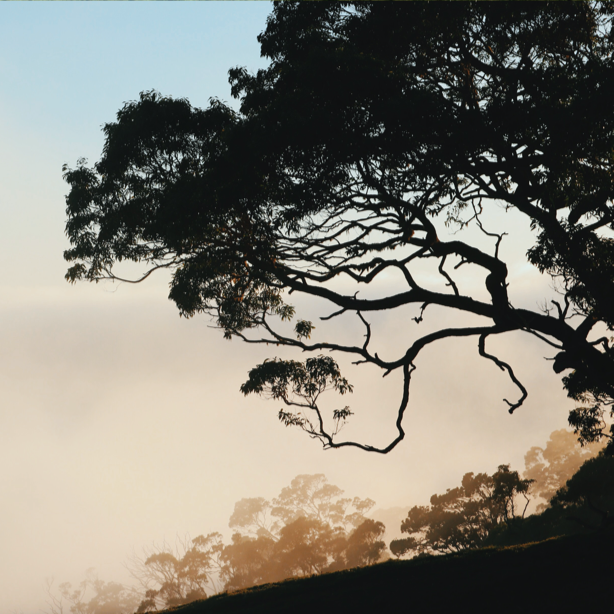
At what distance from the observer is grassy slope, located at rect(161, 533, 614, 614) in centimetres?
631

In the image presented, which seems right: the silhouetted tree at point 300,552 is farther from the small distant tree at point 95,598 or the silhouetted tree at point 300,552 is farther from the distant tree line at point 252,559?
the small distant tree at point 95,598

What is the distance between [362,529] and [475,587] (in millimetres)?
38886

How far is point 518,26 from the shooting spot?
30.8 ft

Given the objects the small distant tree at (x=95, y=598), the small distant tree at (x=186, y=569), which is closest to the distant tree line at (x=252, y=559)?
the small distant tree at (x=186, y=569)

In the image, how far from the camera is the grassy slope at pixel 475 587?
6.31m

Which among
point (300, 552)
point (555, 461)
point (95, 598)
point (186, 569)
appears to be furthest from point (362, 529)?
point (95, 598)

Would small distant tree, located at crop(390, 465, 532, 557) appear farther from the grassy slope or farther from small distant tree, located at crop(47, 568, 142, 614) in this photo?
small distant tree, located at crop(47, 568, 142, 614)

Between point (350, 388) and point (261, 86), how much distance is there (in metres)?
7.08

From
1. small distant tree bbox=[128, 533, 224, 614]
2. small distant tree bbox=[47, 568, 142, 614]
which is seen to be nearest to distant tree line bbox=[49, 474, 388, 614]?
small distant tree bbox=[128, 533, 224, 614]

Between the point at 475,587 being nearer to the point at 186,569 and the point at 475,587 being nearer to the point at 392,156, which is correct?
the point at 392,156

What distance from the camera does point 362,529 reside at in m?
42.8

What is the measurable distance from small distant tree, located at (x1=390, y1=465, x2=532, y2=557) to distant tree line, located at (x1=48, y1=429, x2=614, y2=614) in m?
0.07

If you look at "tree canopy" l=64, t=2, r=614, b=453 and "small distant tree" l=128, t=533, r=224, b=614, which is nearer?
"tree canopy" l=64, t=2, r=614, b=453

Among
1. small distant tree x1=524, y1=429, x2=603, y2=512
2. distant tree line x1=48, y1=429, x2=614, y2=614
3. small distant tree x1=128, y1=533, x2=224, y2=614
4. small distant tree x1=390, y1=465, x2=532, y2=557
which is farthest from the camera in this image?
small distant tree x1=524, y1=429, x2=603, y2=512
